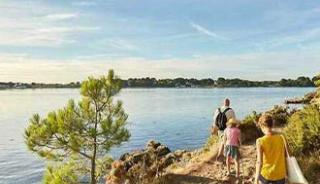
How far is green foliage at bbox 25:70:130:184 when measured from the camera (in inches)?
850

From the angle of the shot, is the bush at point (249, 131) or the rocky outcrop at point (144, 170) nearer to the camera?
the rocky outcrop at point (144, 170)

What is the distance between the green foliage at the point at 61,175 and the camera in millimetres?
22344

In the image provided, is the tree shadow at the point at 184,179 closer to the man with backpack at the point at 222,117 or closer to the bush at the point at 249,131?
the man with backpack at the point at 222,117

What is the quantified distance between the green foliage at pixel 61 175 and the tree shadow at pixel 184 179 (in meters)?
7.66

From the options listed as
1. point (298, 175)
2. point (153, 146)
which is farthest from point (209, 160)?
point (153, 146)

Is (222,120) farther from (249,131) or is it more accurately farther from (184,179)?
(249,131)

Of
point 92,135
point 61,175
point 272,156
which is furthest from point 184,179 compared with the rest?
point 61,175

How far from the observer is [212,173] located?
52.3ft

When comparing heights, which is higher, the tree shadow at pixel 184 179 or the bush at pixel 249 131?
the bush at pixel 249 131

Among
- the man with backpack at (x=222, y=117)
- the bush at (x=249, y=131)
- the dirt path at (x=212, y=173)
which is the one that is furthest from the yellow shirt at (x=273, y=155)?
the bush at (x=249, y=131)

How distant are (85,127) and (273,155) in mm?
14730

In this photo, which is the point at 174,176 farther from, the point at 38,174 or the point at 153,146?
the point at 38,174

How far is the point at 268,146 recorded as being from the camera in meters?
8.77

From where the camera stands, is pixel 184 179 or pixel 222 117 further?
pixel 184 179
